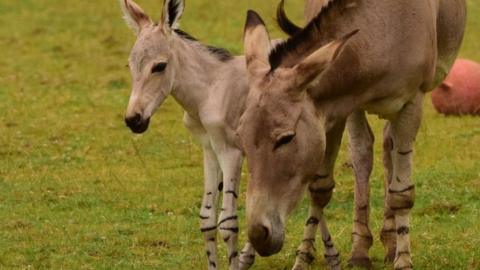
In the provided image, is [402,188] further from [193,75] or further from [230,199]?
[193,75]

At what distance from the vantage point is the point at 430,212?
11.0 m

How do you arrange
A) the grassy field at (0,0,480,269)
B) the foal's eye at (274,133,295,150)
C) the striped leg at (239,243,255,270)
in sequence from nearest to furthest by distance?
the foal's eye at (274,133,295,150), the striped leg at (239,243,255,270), the grassy field at (0,0,480,269)

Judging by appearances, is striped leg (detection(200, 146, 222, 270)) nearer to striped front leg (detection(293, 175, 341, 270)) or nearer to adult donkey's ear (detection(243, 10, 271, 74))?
striped front leg (detection(293, 175, 341, 270))

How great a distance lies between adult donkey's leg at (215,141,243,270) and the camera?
8.88 m

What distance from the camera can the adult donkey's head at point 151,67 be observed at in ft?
29.2

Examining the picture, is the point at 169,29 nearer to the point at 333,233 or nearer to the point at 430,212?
the point at 333,233

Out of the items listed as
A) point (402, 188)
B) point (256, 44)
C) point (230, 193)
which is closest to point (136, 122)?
point (230, 193)

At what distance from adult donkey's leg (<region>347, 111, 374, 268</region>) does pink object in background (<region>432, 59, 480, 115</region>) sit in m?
6.14

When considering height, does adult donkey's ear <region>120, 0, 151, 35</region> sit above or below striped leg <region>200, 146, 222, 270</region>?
above

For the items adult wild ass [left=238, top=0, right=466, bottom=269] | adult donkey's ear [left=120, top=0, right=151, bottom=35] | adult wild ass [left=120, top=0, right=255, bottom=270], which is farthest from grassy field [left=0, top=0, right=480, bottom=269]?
adult donkey's ear [left=120, top=0, right=151, bottom=35]

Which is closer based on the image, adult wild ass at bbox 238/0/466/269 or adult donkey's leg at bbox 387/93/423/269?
adult wild ass at bbox 238/0/466/269

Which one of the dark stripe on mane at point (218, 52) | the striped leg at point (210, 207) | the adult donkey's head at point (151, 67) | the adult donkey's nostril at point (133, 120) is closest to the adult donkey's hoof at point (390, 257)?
the striped leg at point (210, 207)

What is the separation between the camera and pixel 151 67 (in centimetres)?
896

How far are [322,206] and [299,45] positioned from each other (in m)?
1.78
